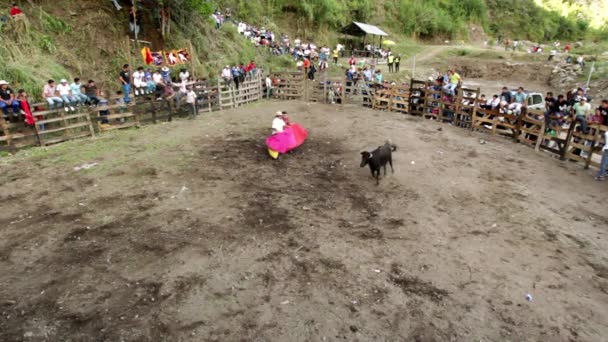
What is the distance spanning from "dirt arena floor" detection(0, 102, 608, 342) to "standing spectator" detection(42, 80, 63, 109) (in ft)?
5.53

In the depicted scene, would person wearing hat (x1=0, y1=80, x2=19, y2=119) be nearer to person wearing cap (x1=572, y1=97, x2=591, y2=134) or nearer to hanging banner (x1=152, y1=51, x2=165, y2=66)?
hanging banner (x1=152, y1=51, x2=165, y2=66)

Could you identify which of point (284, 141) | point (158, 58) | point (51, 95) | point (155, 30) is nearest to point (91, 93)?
point (51, 95)

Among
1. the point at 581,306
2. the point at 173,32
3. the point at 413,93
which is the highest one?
the point at 173,32

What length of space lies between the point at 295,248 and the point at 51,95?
10.9 m

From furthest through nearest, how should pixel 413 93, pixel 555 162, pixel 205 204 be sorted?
pixel 413 93 < pixel 555 162 < pixel 205 204

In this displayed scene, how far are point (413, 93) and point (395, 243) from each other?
1276 centimetres

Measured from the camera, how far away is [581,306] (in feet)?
18.6

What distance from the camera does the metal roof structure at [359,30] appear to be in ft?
128

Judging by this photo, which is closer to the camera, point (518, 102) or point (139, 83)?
point (518, 102)

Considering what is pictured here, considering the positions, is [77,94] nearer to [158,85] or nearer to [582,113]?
[158,85]

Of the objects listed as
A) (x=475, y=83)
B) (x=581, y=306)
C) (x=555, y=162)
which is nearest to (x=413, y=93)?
(x=555, y=162)

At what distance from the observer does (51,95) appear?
42.2 ft

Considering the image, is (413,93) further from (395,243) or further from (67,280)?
(67,280)

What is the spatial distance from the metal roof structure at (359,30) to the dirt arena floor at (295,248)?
30.1m
